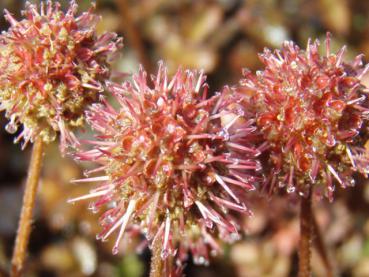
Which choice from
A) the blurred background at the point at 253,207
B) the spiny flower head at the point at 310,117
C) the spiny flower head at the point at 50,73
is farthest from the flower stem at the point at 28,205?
Result: the blurred background at the point at 253,207

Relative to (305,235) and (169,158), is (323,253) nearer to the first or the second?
(305,235)

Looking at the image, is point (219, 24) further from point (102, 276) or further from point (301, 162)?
point (301, 162)

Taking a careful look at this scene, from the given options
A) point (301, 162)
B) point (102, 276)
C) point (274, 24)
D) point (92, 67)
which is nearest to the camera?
point (301, 162)

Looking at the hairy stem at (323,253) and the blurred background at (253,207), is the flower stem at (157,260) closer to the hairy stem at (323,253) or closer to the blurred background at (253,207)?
the hairy stem at (323,253)

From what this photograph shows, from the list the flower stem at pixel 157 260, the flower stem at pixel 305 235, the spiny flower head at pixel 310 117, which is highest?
the spiny flower head at pixel 310 117

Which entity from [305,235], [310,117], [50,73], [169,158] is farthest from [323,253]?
[50,73]

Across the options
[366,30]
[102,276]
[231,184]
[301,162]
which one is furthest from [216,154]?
[366,30]
